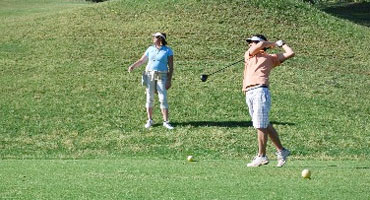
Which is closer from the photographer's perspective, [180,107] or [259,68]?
[259,68]

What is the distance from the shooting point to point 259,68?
1110 centimetres

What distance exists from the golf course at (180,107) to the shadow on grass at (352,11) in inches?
871

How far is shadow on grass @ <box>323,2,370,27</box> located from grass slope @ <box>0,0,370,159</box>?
858 inches

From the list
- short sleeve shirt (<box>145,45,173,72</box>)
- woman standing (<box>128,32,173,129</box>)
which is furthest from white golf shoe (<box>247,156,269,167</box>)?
short sleeve shirt (<box>145,45,173,72</box>)

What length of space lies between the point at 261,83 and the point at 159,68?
5.83 meters

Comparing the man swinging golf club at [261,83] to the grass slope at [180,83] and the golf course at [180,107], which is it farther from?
the grass slope at [180,83]

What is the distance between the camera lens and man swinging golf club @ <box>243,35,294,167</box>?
10961 millimetres

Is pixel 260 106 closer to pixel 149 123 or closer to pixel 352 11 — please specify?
pixel 149 123

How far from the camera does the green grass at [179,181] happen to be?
859 centimetres

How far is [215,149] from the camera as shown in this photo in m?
15.5

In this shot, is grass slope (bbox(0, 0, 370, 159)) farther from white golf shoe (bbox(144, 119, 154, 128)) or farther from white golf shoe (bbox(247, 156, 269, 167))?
white golf shoe (bbox(247, 156, 269, 167))

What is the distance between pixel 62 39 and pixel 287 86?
10.3 meters

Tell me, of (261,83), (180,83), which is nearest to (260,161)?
(261,83)

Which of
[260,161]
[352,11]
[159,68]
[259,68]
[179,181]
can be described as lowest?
[352,11]
